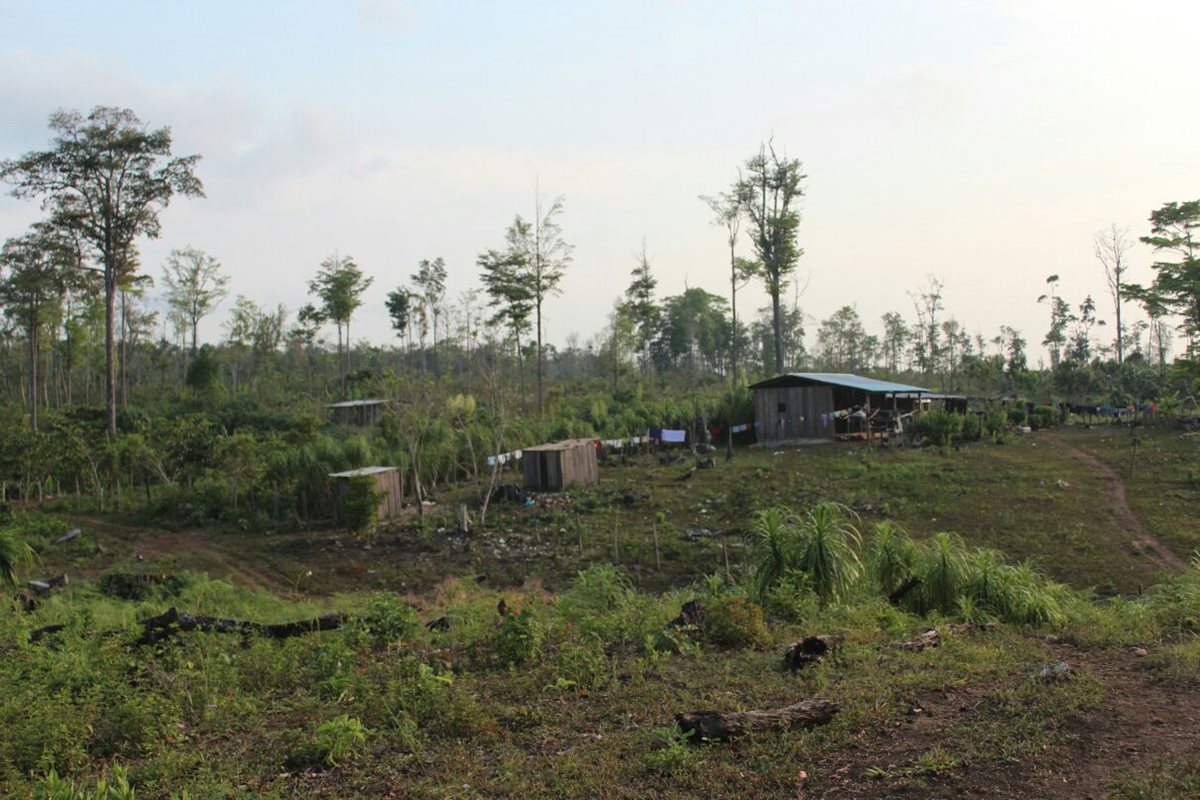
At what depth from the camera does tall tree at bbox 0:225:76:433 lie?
29.2 metres

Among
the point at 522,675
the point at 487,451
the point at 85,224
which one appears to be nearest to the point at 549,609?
the point at 522,675

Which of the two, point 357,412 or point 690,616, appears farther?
point 357,412

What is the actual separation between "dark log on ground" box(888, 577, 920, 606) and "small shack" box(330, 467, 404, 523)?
1256cm

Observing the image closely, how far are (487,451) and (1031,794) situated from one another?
68.2ft

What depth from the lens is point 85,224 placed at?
88.6ft

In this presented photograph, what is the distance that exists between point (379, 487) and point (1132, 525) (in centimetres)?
1526

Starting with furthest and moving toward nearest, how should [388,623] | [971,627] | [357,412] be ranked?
[357,412] → [388,623] → [971,627]

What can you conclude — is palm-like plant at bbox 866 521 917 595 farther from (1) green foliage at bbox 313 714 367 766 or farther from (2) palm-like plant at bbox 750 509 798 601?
(1) green foliage at bbox 313 714 367 766

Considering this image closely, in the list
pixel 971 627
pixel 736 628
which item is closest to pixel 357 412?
pixel 736 628

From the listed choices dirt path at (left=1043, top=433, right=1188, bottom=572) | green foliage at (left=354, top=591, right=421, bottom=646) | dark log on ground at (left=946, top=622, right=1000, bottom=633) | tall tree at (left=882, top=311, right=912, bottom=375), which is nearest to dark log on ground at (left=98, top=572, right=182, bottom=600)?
green foliage at (left=354, top=591, right=421, bottom=646)

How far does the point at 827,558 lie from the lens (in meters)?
7.90

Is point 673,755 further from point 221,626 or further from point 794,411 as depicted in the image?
point 794,411

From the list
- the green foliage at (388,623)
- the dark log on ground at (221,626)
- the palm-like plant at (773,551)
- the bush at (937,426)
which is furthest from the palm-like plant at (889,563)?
the bush at (937,426)

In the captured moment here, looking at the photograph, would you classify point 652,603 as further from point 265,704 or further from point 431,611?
point 265,704
